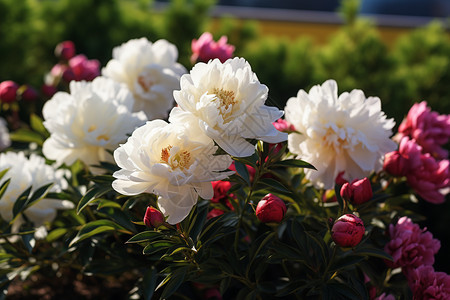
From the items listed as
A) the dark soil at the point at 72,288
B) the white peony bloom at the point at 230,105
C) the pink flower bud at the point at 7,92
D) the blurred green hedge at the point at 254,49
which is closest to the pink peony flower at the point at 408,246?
the white peony bloom at the point at 230,105

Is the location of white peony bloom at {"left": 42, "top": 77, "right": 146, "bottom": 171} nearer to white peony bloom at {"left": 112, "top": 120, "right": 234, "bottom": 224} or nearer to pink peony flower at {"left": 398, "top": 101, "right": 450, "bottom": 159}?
white peony bloom at {"left": 112, "top": 120, "right": 234, "bottom": 224}

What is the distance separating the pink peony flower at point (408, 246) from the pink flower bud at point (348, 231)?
0.18 m

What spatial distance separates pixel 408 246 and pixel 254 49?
2.16 metres

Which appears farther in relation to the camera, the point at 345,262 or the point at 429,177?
the point at 429,177

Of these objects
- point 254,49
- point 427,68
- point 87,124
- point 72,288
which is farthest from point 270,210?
point 254,49

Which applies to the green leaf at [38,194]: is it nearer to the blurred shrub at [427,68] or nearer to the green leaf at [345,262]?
the green leaf at [345,262]

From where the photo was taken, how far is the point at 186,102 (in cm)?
69

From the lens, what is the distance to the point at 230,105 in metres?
0.70

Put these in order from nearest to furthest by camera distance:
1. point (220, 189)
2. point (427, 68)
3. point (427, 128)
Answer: point (220, 189) → point (427, 128) → point (427, 68)

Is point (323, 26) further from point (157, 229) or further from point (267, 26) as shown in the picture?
point (157, 229)

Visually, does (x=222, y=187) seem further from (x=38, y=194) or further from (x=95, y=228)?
(x=38, y=194)

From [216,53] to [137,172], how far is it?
60 cm

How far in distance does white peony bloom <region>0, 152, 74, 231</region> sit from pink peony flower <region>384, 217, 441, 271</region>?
0.61 meters

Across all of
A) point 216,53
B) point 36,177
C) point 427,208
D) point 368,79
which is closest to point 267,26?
point 368,79
